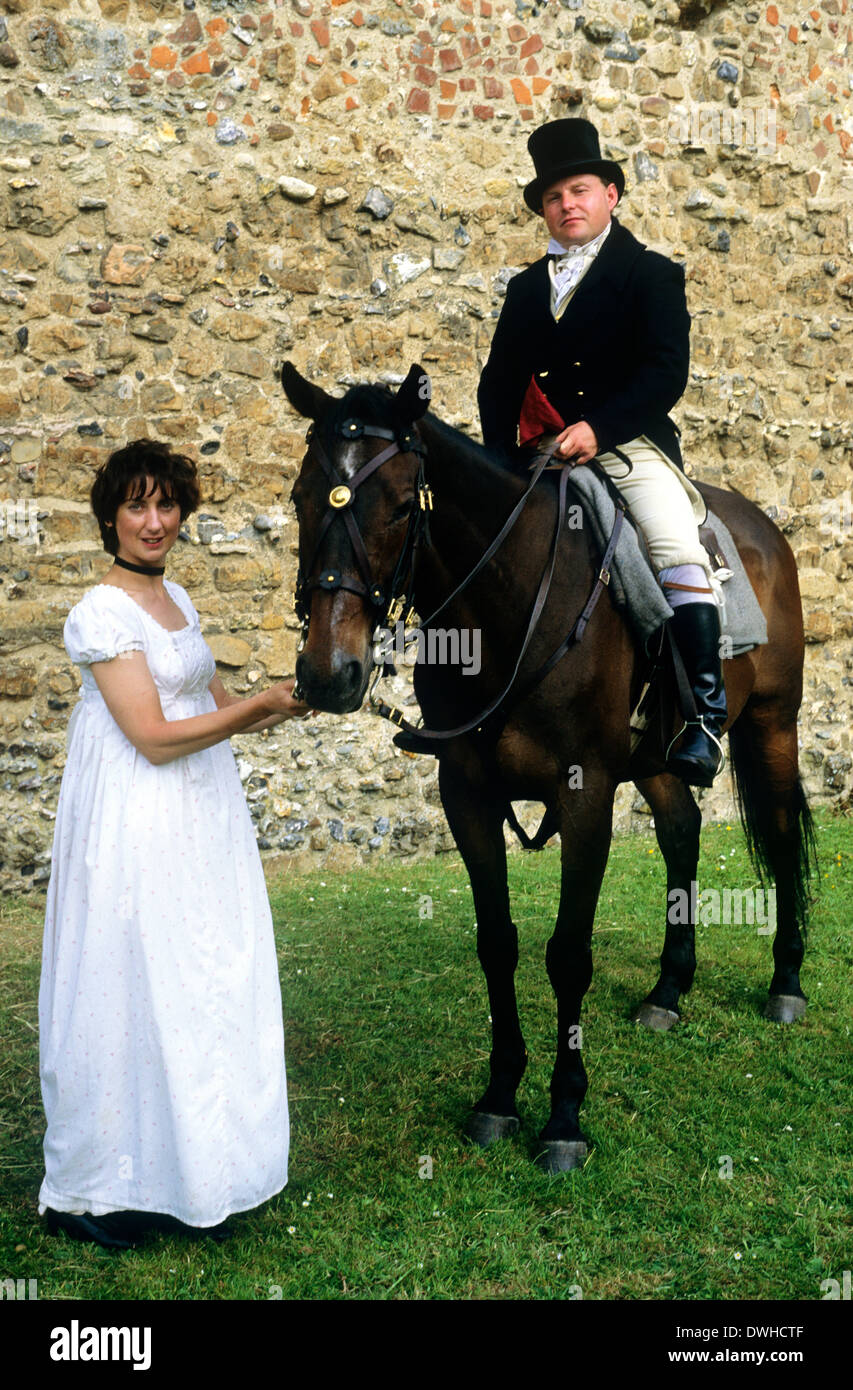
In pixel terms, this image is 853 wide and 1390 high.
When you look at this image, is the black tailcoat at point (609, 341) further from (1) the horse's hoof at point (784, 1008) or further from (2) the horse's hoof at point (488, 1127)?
(1) the horse's hoof at point (784, 1008)

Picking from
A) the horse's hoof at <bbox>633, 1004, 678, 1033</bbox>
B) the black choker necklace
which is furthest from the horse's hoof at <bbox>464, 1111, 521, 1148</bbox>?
the black choker necklace

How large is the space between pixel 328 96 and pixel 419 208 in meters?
0.85

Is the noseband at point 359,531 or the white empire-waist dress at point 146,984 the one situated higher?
the noseband at point 359,531

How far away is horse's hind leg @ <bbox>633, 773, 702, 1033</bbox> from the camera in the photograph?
208 inches

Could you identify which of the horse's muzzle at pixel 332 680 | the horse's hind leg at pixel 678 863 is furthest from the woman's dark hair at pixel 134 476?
the horse's hind leg at pixel 678 863

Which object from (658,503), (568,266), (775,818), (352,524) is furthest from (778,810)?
(352,524)

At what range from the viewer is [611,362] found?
13.5ft

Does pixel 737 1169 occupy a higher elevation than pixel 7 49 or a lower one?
lower

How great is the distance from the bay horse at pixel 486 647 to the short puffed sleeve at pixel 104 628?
0.55 m

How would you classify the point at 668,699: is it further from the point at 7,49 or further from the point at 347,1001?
the point at 7,49

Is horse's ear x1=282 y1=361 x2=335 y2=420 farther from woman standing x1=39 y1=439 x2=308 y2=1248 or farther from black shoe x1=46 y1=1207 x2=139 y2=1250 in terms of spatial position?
→ black shoe x1=46 y1=1207 x2=139 y2=1250

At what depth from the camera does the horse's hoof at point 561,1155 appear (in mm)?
3811

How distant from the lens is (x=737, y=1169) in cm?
386
